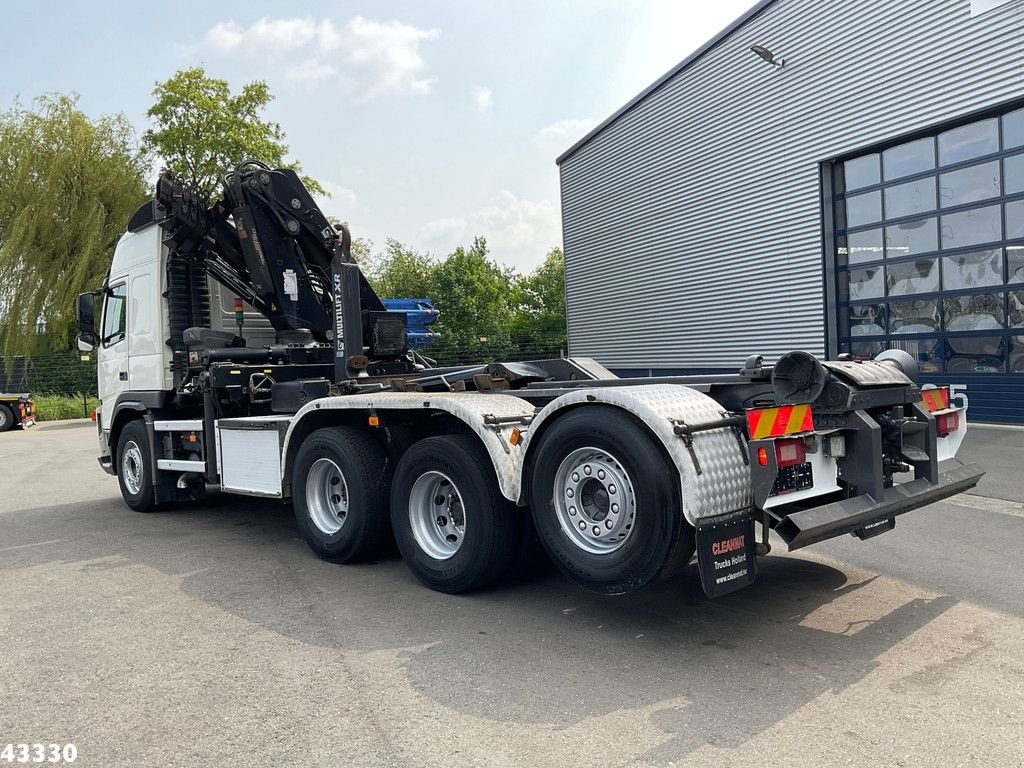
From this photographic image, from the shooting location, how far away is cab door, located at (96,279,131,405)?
9.58 m

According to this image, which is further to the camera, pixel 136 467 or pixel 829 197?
pixel 829 197

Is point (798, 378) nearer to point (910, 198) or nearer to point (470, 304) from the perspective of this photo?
point (910, 198)

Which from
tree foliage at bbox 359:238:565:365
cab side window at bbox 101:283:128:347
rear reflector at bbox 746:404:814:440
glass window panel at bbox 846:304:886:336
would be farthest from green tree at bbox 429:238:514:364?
rear reflector at bbox 746:404:814:440

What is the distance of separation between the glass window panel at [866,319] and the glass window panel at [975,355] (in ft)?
4.56

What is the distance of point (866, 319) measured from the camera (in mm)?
15680

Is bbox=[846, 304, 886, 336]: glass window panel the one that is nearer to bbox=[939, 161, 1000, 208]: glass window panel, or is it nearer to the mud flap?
bbox=[939, 161, 1000, 208]: glass window panel

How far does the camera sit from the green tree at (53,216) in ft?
96.8

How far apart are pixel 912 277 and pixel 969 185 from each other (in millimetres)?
1760

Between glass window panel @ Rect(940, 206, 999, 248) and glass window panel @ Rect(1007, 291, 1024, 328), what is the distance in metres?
0.93

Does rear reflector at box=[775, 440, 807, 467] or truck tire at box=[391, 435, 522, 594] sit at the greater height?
rear reflector at box=[775, 440, 807, 467]

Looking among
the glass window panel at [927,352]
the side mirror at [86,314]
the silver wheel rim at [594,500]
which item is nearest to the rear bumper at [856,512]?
the silver wheel rim at [594,500]

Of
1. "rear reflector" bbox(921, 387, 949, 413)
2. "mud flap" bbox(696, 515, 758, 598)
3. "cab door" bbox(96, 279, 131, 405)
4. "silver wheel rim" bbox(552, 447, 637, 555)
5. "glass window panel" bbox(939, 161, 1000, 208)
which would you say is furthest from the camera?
"glass window panel" bbox(939, 161, 1000, 208)

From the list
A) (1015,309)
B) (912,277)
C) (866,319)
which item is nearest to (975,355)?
(1015,309)

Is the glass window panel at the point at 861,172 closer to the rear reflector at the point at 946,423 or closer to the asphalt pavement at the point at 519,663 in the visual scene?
the asphalt pavement at the point at 519,663
